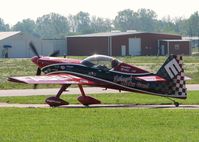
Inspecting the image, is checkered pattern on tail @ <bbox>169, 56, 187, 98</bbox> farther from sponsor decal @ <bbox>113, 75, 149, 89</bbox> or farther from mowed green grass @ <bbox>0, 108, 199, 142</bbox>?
mowed green grass @ <bbox>0, 108, 199, 142</bbox>

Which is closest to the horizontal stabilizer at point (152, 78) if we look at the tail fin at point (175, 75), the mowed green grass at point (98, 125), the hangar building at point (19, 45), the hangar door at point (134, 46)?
the tail fin at point (175, 75)

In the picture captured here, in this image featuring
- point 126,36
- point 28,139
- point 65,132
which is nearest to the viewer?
point 28,139

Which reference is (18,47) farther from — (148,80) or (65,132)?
(65,132)

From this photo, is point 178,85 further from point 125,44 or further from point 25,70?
point 125,44

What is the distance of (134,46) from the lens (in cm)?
10438

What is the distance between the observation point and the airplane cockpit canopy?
22834mm

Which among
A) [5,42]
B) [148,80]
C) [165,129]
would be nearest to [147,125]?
[165,129]

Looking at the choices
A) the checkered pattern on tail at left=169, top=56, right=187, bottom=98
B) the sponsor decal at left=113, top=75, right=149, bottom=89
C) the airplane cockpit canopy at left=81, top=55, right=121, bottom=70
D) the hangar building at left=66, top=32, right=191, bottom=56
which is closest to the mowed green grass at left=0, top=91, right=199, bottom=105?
the checkered pattern on tail at left=169, top=56, right=187, bottom=98

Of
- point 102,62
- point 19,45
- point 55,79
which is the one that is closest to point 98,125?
point 55,79

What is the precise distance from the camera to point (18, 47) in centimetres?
9856

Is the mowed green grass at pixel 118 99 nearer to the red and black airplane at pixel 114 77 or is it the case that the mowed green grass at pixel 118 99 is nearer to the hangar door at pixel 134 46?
the red and black airplane at pixel 114 77

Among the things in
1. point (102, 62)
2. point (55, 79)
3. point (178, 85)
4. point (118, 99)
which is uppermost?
point (102, 62)

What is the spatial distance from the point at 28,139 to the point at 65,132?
1.31m

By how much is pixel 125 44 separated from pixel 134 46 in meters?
1.98
